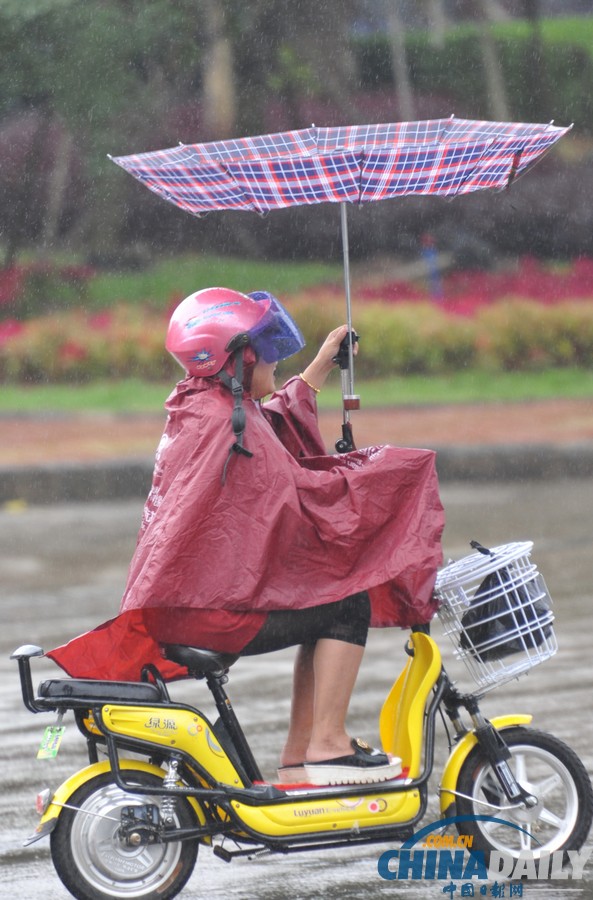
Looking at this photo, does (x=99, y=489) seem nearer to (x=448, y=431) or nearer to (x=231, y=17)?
(x=448, y=431)

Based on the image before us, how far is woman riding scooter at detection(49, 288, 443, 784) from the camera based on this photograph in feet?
13.6

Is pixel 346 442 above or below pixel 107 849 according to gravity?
above

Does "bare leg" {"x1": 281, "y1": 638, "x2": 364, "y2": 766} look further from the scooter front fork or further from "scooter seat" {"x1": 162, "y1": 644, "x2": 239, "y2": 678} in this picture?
the scooter front fork

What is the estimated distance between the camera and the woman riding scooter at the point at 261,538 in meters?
4.15

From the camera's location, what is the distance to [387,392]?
1945cm

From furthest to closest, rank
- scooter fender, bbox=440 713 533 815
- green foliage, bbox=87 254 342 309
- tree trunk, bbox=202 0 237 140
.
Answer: tree trunk, bbox=202 0 237 140 → green foliage, bbox=87 254 342 309 → scooter fender, bbox=440 713 533 815

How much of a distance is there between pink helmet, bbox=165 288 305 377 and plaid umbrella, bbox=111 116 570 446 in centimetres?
38

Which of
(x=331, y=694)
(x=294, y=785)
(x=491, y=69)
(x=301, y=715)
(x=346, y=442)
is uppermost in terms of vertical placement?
(x=491, y=69)

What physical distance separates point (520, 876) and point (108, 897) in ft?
4.04

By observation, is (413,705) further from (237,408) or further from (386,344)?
(386,344)

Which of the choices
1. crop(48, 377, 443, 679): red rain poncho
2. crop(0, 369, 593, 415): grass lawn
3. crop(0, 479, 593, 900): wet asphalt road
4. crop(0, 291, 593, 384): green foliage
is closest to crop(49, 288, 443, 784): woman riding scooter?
crop(48, 377, 443, 679): red rain poncho

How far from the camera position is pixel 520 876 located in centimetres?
453

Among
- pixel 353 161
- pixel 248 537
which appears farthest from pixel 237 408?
pixel 353 161

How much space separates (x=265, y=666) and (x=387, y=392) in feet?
39.0
